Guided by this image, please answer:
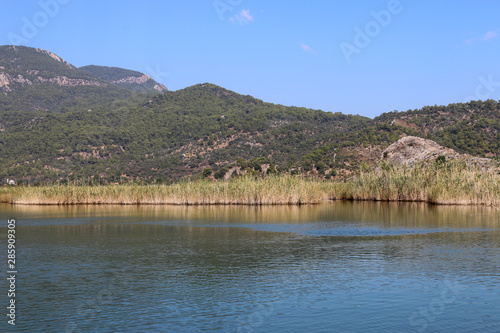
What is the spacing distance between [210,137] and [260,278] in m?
104

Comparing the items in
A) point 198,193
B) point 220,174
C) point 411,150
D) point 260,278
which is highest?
point 411,150

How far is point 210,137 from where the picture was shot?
117m

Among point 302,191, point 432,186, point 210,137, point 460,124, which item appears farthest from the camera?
point 210,137

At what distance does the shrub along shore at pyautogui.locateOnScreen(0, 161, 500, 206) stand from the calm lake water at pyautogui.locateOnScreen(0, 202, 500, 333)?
12209 mm

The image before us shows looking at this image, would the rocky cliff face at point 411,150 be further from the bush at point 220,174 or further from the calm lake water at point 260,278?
the calm lake water at point 260,278

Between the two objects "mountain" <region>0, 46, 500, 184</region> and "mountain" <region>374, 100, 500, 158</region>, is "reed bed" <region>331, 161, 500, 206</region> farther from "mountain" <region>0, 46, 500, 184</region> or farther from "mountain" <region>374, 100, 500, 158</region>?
"mountain" <region>374, 100, 500, 158</region>

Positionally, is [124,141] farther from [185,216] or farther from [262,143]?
[185,216]

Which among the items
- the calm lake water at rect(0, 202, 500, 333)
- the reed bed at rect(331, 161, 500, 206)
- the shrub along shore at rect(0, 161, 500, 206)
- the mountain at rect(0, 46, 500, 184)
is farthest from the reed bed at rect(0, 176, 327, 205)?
the mountain at rect(0, 46, 500, 184)

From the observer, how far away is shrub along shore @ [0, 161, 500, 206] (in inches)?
1499

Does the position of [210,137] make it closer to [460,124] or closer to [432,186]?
[460,124]

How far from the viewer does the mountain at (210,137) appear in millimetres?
89688

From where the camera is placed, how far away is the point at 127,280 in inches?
567

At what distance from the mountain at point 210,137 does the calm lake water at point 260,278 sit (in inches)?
2277

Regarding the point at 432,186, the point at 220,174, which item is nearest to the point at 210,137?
the point at 220,174
